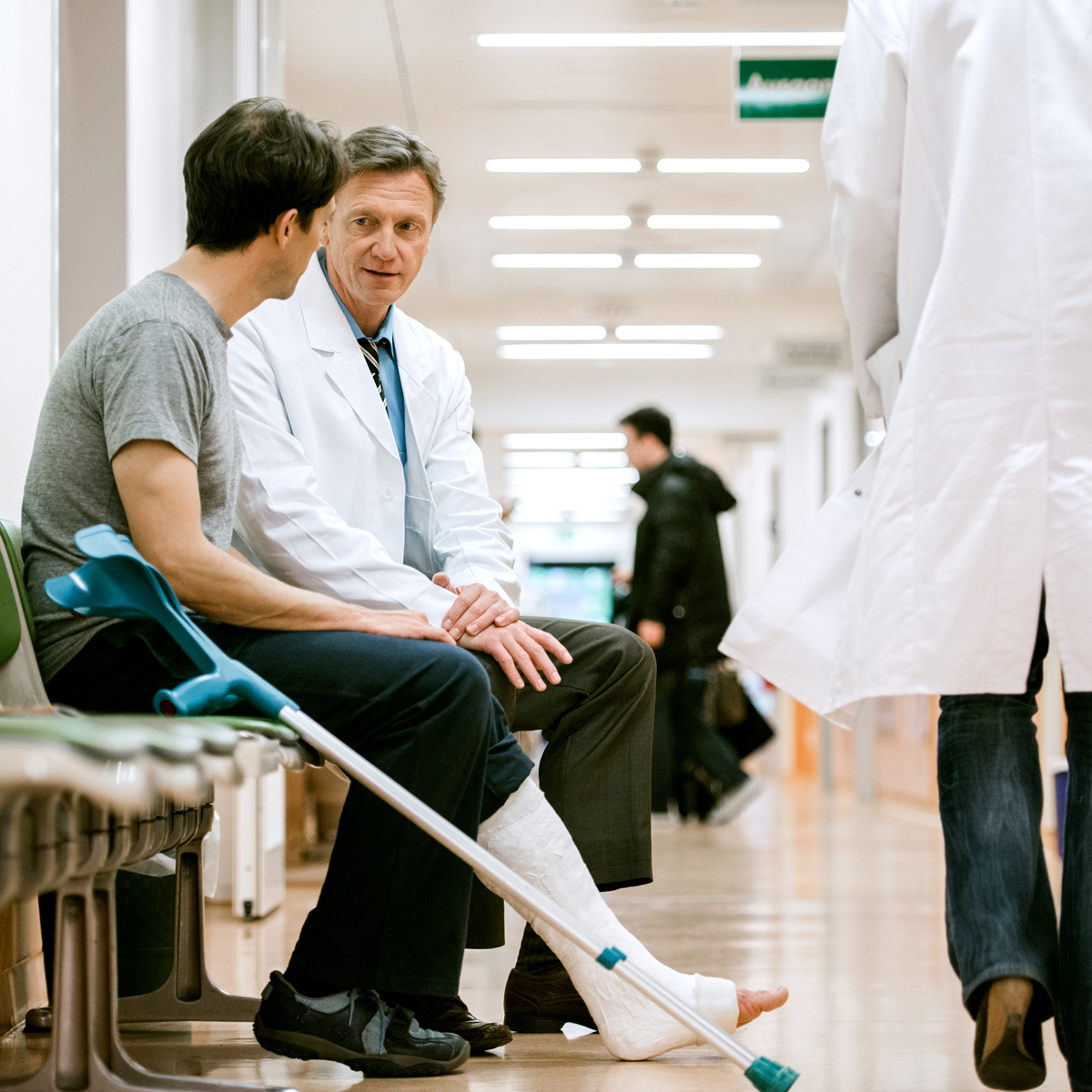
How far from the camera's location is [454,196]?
7691 millimetres

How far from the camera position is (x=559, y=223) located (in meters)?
8.07

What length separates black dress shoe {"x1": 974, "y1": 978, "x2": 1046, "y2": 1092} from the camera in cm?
151

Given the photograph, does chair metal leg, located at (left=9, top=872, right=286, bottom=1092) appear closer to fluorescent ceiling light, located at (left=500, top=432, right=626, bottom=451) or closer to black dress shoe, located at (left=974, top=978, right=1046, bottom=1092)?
black dress shoe, located at (left=974, top=978, right=1046, bottom=1092)

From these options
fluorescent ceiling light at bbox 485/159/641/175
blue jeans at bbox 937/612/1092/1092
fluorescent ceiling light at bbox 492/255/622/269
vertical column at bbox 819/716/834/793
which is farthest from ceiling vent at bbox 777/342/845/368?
blue jeans at bbox 937/612/1092/1092

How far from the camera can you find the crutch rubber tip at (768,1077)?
149cm

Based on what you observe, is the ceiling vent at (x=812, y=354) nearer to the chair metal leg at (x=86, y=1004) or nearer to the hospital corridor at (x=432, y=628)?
the hospital corridor at (x=432, y=628)

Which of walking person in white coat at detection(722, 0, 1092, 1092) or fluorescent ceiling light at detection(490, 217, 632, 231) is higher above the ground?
fluorescent ceiling light at detection(490, 217, 632, 231)

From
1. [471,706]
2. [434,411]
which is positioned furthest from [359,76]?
[471,706]

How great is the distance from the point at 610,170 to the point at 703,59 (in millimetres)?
1344

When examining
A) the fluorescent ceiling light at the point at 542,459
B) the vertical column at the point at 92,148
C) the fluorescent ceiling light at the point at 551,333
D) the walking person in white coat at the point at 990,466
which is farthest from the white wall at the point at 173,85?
the fluorescent ceiling light at the point at 542,459

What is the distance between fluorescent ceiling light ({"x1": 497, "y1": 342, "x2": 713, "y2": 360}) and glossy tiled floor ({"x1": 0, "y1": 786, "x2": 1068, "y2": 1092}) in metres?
6.59

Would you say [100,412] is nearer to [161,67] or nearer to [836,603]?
[836,603]

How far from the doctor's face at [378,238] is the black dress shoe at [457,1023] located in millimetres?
1188

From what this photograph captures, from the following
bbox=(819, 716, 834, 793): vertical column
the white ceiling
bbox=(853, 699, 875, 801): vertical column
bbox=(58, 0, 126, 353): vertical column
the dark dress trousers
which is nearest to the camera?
the dark dress trousers
